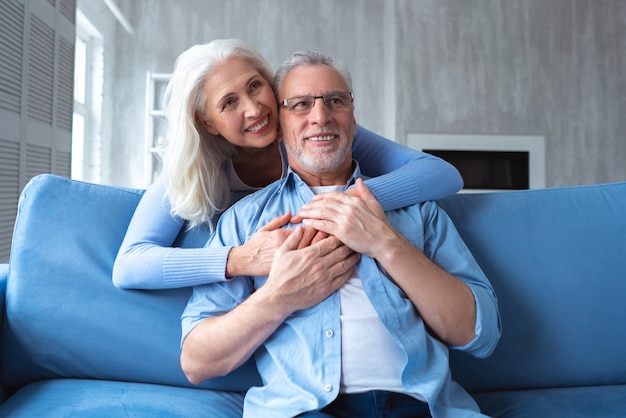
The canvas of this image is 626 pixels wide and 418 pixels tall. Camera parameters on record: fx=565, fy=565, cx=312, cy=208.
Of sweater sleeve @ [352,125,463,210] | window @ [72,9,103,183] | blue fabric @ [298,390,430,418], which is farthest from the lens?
window @ [72,9,103,183]

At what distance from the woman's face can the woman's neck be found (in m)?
0.16

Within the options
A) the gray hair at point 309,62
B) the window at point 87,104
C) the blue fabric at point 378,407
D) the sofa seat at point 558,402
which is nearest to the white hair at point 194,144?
the gray hair at point 309,62

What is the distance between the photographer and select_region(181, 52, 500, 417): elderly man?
47.8 inches

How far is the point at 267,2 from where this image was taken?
643 cm

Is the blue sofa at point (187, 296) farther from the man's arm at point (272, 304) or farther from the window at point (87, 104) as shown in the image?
the window at point (87, 104)

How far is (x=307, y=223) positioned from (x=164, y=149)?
56 centimetres

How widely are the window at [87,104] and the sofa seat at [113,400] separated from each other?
4616 millimetres

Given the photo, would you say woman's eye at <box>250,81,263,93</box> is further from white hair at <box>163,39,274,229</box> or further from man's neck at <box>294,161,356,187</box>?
man's neck at <box>294,161,356,187</box>

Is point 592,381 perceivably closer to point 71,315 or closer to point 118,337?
point 118,337

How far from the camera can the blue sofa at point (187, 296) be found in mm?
1413

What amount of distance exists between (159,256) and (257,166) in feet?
1.75

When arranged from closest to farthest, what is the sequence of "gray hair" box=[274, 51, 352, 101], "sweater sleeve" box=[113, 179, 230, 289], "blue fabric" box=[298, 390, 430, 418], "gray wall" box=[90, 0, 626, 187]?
"blue fabric" box=[298, 390, 430, 418] → "sweater sleeve" box=[113, 179, 230, 289] → "gray hair" box=[274, 51, 352, 101] → "gray wall" box=[90, 0, 626, 187]

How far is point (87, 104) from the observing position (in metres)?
5.93

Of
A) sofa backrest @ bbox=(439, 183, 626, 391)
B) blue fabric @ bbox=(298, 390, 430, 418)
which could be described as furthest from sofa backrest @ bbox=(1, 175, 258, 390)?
sofa backrest @ bbox=(439, 183, 626, 391)
